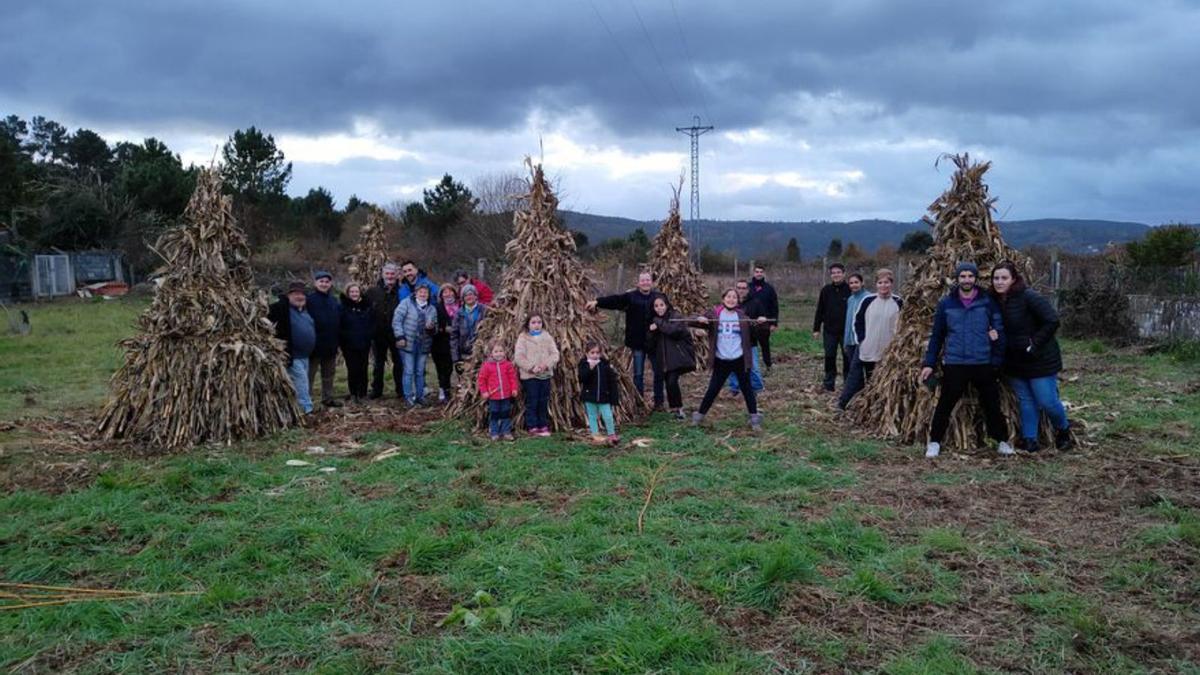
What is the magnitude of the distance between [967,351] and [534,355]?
394 cm

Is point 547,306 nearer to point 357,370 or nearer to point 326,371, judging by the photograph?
point 357,370

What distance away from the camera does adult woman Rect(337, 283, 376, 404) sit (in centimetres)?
996

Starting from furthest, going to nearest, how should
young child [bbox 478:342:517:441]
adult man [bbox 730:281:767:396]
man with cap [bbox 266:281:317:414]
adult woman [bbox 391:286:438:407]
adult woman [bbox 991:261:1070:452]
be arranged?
adult man [bbox 730:281:767:396] < adult woman [bbox 391:286:438:407] < man with cap [bbox 266:281:317:414] < young child [bbox 478:342:517:441] < adult woman [bbox 991:261:1070:452]

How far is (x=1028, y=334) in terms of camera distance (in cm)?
737

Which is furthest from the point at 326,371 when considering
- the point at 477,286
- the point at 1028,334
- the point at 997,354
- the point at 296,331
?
the point at 1028,334

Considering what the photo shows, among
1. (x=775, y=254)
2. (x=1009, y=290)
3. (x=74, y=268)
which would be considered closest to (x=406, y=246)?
(x=74, y=268)

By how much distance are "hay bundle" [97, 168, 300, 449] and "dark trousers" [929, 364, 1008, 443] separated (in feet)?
20.4

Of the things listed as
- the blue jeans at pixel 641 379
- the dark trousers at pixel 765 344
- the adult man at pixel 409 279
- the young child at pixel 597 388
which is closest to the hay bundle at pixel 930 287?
the blue jeans at pixel 641 379

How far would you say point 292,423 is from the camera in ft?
28.7

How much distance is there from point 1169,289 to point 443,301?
43.8 feet

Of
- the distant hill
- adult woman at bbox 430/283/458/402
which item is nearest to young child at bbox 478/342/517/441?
adult woman at bbox 430/283/458/402

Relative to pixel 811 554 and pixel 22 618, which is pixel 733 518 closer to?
pixel 811 554

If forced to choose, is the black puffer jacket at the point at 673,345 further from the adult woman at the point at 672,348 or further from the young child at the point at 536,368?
the young child at the point at 536,368

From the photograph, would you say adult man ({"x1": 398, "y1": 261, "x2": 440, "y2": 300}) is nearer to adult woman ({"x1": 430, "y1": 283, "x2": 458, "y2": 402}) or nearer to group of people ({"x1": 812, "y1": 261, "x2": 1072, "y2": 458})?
adult woman ({"x1": 430, "y1": 283, "x2": 458, "y2": 402})
